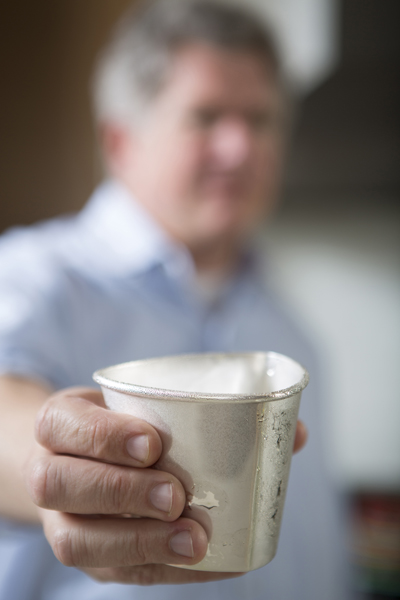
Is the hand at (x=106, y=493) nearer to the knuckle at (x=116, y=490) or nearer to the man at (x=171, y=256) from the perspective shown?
the knuckle at (x=116, y=490)

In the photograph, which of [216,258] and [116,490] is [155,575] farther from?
[216,258]

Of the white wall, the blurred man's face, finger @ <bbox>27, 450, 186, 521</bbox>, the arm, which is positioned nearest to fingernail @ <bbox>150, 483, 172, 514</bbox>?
finger @ <bbox>27, 450, 186, 521</bbox>

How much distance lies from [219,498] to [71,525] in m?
0.08

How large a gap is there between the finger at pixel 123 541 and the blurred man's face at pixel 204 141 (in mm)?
571

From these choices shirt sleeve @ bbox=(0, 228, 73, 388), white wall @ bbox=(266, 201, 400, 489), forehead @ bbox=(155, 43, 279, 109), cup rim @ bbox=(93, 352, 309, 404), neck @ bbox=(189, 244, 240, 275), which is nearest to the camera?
cup rim @ bbox=(93, 352, 309, 404)

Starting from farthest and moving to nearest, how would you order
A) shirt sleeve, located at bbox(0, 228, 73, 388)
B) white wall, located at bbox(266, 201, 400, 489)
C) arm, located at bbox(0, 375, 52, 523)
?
white wall, located at bbox(266, 201, 400, 489), shirt sleeve, located at bbox(0, 228, 73, 388), arm, located at bbox(0, 375, 52, 523)

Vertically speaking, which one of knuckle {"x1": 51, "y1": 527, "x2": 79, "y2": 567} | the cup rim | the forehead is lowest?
knuckle {"x1": 51, "y1": 527, "x2": 79, "y2": 567}

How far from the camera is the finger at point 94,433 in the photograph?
19cm

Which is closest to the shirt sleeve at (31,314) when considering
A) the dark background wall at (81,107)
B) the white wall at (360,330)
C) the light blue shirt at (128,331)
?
the light blue shirt at (128,331)

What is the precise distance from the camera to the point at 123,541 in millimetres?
212

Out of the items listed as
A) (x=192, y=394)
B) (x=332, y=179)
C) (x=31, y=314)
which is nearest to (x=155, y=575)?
(x=192, y=394)

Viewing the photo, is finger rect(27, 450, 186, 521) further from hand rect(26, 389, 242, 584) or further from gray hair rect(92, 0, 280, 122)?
gray hair rect(92, 0, 280, 122)

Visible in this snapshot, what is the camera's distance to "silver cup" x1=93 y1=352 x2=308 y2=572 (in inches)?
6.9

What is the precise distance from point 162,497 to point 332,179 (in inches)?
45.3
